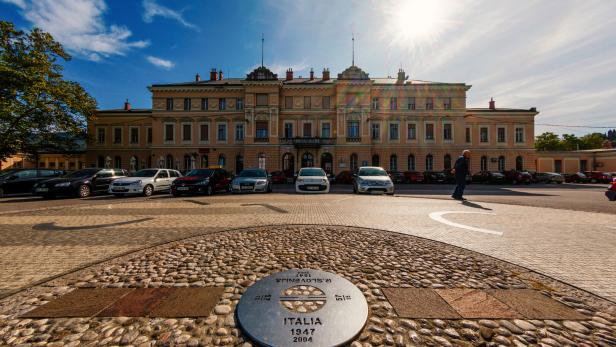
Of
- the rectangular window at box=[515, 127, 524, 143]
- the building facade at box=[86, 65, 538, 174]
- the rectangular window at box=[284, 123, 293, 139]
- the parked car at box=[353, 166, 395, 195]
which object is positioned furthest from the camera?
the rectangular window at box=[515, 127, 524, 143]

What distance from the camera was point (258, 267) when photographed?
9.81 feet

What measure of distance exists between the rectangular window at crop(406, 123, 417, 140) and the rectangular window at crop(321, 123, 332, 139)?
10.8m

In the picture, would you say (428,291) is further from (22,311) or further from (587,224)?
(587,224)

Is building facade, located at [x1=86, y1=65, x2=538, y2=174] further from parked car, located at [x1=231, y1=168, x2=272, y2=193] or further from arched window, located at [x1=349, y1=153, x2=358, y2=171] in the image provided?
parked car, located at [x1=231, y1=168, x2=272, y2=193]

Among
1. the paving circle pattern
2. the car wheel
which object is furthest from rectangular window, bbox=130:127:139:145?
the paving circle pattern

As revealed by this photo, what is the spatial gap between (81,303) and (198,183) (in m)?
10.5

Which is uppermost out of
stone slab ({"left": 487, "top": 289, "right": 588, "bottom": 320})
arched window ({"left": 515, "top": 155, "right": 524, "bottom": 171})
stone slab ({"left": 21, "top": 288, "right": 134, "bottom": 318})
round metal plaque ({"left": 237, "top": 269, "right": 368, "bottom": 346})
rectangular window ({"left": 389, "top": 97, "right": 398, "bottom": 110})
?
rectangular window ({"left": 389, "top": 97, "right": 398, "bottom": 110})

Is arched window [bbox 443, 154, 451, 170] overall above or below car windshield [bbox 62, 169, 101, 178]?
above

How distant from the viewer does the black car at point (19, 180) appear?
12.9m

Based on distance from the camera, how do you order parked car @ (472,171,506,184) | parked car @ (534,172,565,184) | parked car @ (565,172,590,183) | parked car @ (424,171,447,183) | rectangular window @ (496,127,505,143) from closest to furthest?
parked car @ (472,171,506,184) < parked car @ (424,171,447,183) < parked car @ (534,172,565,184) < parked car @ (565,172,590,183) < rectangular window @ (496,127,505,143)

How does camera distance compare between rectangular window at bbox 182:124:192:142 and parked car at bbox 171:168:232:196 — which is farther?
rectangular window at bbox 182:124:192:142

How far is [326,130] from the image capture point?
109 feet

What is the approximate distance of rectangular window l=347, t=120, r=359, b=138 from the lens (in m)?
32.4

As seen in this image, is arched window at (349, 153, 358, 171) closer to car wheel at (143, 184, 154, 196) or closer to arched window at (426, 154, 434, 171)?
arched window at (426, 154, 434, 171)
